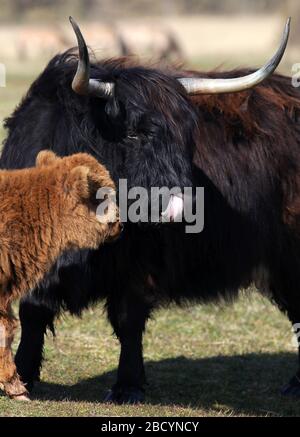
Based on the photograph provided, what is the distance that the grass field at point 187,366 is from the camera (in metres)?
6.94

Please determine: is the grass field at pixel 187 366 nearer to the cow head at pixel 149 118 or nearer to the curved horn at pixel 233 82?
the cow head at pixel 149 118

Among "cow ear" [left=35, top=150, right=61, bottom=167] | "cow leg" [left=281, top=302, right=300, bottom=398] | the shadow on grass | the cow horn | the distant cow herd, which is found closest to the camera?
the cow horn

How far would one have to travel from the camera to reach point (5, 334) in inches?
245

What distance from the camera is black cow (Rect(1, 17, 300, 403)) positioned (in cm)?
678

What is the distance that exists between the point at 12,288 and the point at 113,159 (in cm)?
109

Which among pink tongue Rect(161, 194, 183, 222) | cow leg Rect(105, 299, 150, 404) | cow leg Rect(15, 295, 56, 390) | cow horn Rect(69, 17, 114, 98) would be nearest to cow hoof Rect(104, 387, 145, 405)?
cow leg Rect(105, 299, 150, 404)

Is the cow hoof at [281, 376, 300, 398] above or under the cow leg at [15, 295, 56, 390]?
under

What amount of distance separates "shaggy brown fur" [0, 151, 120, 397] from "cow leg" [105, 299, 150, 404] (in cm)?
88

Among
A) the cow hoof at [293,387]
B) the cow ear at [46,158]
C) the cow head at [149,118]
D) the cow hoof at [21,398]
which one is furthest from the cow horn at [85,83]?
the cow hoof at [293,387]

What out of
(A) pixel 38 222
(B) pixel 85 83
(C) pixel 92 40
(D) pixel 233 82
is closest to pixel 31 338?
(A) pixel 38 222

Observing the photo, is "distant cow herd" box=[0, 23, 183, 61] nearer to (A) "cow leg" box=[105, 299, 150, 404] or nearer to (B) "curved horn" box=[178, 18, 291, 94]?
(B) "curved horn" box=[178, 18, 291, 94]

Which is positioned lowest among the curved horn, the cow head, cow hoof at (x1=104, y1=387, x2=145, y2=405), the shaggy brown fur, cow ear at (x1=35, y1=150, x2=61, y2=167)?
cow hoof at (x1=104, y1=387, x2=145, y2=405)
